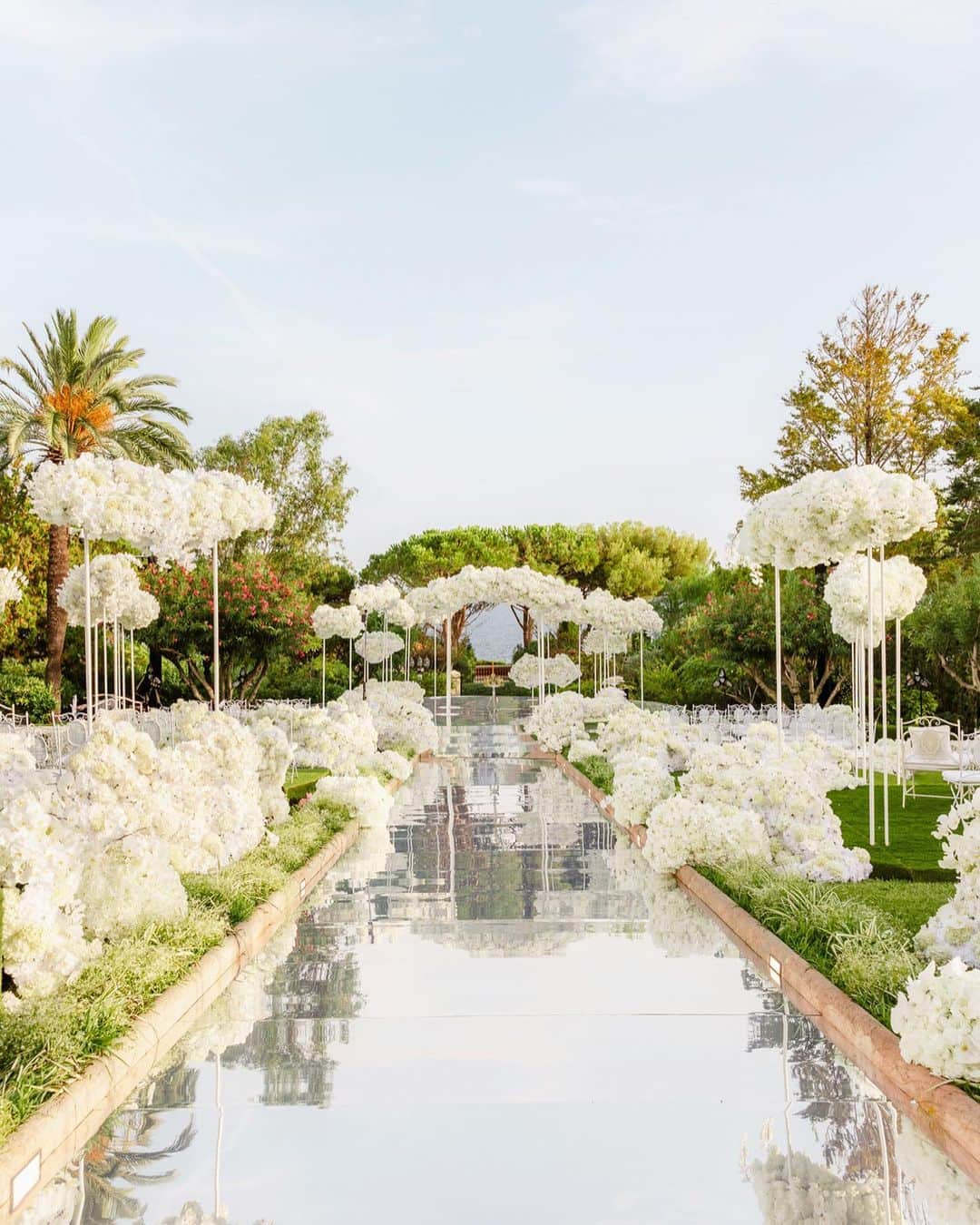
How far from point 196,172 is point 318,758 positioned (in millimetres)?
13375

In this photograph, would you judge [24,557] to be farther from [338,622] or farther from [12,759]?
[12,759]

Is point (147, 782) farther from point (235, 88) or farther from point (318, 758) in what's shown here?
point (235, 88)

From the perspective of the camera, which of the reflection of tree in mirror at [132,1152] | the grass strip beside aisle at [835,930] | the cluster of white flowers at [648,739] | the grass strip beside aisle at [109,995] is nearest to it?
the reflection of tree in mirror at [132,1152]

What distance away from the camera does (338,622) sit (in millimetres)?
25688

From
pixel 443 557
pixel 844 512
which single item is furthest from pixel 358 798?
pixel 443 557

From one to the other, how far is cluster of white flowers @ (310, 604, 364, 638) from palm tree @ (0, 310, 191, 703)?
4.81 m

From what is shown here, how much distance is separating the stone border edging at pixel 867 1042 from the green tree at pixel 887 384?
27677mm

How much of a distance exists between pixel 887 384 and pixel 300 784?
23.9 meters

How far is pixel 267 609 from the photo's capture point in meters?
25.9

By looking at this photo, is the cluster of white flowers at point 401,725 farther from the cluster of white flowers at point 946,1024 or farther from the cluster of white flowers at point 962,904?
the cluster of white flowers at point 946,1024

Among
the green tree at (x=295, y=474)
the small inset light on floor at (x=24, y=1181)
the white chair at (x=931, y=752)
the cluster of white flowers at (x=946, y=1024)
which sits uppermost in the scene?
the green tree at (x=295, y=474)

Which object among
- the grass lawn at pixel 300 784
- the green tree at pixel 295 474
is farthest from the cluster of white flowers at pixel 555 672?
the green tree at pixel 295 474

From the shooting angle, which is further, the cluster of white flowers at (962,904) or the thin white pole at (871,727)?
the thin white pole at (871,727)

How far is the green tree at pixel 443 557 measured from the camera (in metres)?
43.4
